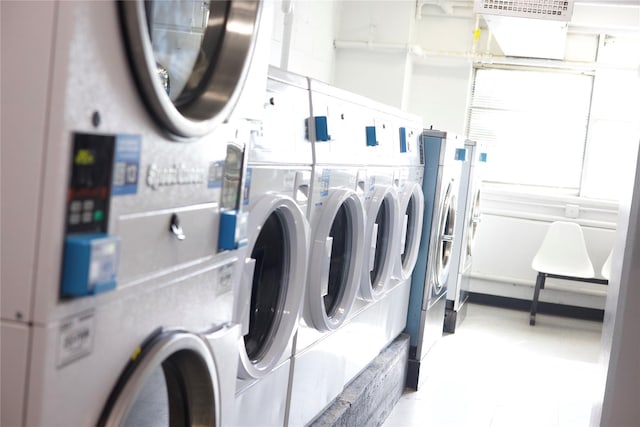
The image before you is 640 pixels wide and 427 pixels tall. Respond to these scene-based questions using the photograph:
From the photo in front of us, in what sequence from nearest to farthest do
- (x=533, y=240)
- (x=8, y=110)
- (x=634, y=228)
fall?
(x=8, y=110)
(x=634, y=228)
(x=533, y=240)

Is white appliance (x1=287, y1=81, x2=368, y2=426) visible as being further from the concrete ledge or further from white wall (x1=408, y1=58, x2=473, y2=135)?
white wall (x1=408, y1=58, x2=473, y2=135)

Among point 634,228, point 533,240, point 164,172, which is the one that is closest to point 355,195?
point 634,228

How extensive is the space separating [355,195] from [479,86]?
14.0 ft

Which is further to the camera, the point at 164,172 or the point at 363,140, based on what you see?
the point at 363,140

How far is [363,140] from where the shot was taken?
2.95 metres

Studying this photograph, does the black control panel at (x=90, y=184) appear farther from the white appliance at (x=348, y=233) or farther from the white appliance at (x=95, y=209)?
the white appliance at (x=348, y=233)

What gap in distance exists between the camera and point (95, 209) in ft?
3.45

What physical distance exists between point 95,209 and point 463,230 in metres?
4.35

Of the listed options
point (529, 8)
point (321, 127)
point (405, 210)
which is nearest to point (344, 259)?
point (321, 127)

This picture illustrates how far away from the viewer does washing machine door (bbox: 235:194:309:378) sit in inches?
84.0

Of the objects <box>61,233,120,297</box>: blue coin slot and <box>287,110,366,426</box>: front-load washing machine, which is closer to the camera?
<box>61,233,120,297</box>: blue coin slot

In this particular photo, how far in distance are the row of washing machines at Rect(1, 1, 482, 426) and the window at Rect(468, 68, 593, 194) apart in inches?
157

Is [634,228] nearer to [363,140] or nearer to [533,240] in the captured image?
[363,140]

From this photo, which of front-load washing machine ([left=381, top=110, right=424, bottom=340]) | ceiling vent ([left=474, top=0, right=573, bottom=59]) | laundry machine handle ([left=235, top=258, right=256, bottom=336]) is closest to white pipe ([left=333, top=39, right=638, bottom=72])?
ceiling vent ([left=474, top=0, right=573, bottom=59])
